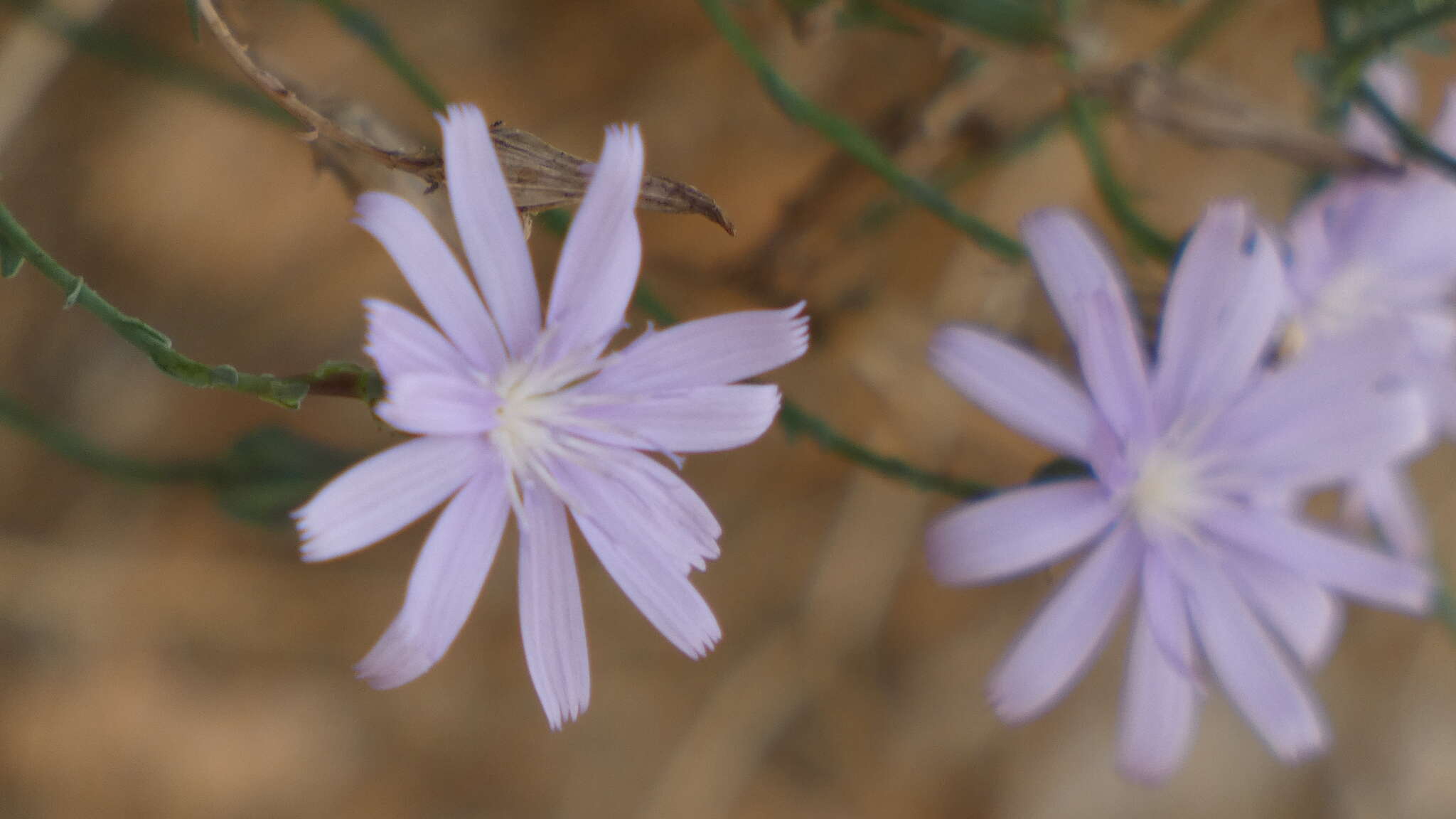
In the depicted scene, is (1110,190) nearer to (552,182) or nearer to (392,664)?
(552,182)

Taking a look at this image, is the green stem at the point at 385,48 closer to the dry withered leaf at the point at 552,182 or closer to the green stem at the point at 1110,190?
the dry withered leaf at the point at 552,182

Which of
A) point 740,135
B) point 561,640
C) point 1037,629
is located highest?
point 740,135

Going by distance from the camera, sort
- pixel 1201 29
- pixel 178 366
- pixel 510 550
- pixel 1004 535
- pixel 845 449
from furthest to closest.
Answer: pixel 510 550, pixel 1201 29, pixel 845 449, pixel 1004 535, pixel 178 366

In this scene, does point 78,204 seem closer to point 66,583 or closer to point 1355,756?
point 66,583

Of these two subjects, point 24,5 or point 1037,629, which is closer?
point 1037,629

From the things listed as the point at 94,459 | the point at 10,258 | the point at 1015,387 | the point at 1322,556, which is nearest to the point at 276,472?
the point at 94,459

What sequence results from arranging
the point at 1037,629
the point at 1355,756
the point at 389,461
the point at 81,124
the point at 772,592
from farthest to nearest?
the point at 1355,756 → the point at 772,592 → the point at 81,124 → the point at 1037,629 → the point at 389,461

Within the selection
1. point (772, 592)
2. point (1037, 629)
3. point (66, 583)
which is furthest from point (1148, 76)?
point (66, 583)

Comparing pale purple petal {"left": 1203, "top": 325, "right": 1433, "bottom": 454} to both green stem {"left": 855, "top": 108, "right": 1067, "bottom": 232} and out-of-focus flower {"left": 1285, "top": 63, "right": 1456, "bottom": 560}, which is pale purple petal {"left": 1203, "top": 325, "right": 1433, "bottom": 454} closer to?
out-of-focus flower {"left": 1285, "top": 63, "right": 1456, "bottom": 560}

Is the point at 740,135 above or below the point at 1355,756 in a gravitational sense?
above
